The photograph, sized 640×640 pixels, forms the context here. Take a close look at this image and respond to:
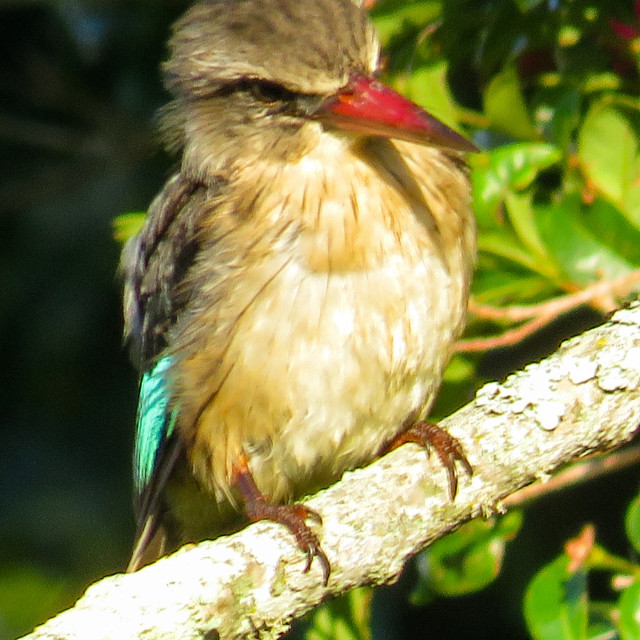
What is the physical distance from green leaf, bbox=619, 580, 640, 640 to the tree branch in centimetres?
29

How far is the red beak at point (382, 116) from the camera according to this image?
254 centimetres

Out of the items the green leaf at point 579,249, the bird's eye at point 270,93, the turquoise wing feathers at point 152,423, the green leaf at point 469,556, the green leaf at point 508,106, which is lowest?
the green leaf at point 469,556

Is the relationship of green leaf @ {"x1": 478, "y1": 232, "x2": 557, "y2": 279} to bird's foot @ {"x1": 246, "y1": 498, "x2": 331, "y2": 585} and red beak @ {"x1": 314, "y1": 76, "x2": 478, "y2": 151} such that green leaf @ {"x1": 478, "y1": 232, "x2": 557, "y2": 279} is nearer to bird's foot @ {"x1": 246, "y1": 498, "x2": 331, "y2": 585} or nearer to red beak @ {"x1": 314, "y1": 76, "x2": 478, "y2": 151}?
red beak @ {"x1": 314, "y1": 76, "x2": 478, "y2": 151}

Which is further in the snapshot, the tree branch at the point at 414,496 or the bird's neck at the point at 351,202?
the bird's neck at the point at 351,202

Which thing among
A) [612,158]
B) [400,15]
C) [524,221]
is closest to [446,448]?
[524,221]

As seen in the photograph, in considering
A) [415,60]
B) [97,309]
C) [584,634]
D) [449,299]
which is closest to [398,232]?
[449,299]

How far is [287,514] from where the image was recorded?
7.85 ft

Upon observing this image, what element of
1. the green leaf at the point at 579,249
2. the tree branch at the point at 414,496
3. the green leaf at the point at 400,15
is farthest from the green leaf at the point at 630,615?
the green leaf at the point at 400,15

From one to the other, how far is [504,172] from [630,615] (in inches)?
36.8

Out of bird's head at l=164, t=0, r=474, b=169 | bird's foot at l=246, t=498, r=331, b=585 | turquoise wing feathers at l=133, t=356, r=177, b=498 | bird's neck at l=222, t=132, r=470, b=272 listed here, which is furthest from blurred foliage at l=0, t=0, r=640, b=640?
bird's foot at l=246, t=498, r=331, b=585

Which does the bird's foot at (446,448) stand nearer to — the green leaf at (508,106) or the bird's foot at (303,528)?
the bird's foot at (303,528)

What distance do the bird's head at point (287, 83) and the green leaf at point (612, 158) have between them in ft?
1.13

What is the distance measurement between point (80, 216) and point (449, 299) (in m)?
2.01

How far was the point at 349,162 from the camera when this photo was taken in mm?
2750
